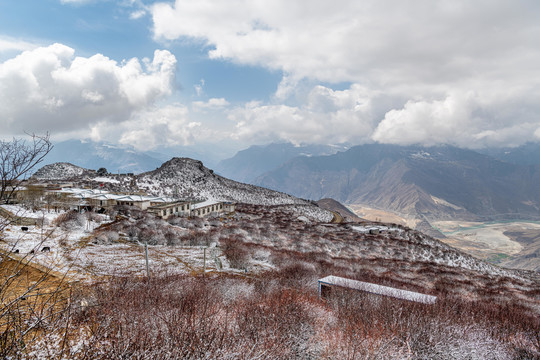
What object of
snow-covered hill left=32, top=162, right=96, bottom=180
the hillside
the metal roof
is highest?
snow-covered hill left=32, top=162, right=96, bottom=180

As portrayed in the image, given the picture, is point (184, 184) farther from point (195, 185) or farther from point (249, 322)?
point (249, 322)

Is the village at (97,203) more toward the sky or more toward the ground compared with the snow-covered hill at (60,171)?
more toward the ground

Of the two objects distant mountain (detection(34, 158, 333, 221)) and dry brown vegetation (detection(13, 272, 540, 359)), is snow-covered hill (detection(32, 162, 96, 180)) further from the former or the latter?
dry brown vegetation (detection(13, 272, 540, 359))

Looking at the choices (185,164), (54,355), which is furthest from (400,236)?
(185,164)

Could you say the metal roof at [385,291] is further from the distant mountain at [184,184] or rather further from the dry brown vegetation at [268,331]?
the distant mountain at [184,184]

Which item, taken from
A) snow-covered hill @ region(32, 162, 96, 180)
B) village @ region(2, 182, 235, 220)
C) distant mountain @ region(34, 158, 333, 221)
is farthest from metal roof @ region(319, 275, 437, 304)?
snow-covered hill @ region(32, 162, 96, 180)

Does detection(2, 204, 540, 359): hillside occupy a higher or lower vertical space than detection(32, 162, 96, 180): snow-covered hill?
lower

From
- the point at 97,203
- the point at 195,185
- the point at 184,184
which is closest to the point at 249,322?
the point at 97,203

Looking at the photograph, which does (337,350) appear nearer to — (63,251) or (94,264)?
(94,264)

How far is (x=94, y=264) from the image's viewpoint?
65.3 feet

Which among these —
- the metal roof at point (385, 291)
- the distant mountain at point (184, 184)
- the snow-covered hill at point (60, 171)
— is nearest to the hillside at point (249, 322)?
the metal roof at point (385, 291)

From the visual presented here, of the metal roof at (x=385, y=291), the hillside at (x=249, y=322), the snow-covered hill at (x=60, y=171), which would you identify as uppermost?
the snow-covered hill at (x=60, y=171)

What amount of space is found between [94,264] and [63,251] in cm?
392

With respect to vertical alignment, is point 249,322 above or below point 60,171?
below
